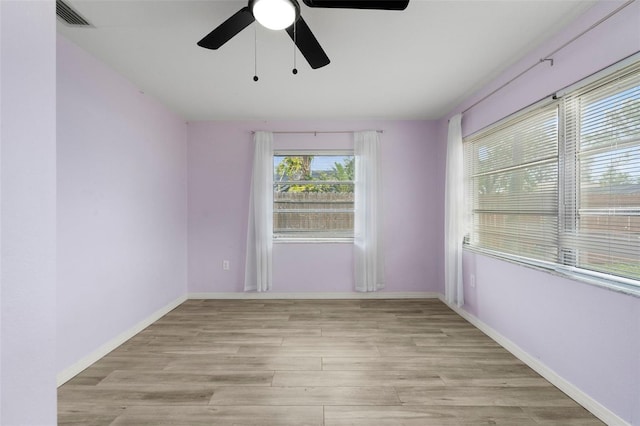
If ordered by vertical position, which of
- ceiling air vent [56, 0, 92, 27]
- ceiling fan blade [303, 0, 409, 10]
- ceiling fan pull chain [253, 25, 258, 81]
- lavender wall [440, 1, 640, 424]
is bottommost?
lavender wall [440, 1, 640, 424]

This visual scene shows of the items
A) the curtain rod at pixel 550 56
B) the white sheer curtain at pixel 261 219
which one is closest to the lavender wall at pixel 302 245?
the white sheer curtain at pixel 261 219

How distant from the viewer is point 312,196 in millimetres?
4008

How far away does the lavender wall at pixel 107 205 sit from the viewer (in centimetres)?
208

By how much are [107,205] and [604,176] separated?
144 inches

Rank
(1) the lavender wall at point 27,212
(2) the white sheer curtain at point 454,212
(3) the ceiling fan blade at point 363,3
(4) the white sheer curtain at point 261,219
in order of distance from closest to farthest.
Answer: (1) the lavender wall at point 27,212 < (3) the ceiling fan blade at point 363,3 < (2) the white sheer curtain at point 454,212 < (4) the white sheer curtain at point 261,219

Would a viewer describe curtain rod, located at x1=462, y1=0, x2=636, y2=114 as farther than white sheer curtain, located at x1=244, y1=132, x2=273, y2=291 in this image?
No

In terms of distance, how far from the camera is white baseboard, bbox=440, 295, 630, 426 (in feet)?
5.40

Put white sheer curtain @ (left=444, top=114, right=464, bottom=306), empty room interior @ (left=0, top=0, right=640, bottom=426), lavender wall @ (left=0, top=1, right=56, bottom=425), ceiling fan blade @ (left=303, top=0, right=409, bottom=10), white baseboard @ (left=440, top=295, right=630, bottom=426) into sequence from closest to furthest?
lavender wall @ (left=0, top=1, right=56, bottom=425), ceiling fan blade @ (left=303, top=0, right=409, bottom=10), empty room interior @ (left=0, top=0, right=640, bottom=426), white baseboard @ (left=440, top=295, right=630, bottom=426), white sheer curtain @ (left=444, top=114, right=464, bottom=306)

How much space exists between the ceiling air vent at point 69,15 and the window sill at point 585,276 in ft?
11.8

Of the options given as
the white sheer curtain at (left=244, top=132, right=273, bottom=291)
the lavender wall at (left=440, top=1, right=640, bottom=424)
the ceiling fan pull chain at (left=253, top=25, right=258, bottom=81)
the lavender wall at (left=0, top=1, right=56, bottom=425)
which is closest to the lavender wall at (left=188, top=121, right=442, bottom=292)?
the white sheer curtain at (left=244, top=132, right=273, bottom=291)

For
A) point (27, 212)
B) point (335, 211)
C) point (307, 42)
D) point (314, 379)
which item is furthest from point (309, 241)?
point (27, 212)

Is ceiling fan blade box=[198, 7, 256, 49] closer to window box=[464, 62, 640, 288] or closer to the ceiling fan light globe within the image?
the ceiling fan light globe

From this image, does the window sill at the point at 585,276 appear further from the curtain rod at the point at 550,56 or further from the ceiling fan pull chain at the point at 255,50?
the ceiling fan pull chain at the point at 255,50

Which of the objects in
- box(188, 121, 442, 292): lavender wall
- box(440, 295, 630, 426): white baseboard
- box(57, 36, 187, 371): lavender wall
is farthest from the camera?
box(188, 121, 442, 292): lavender wall
